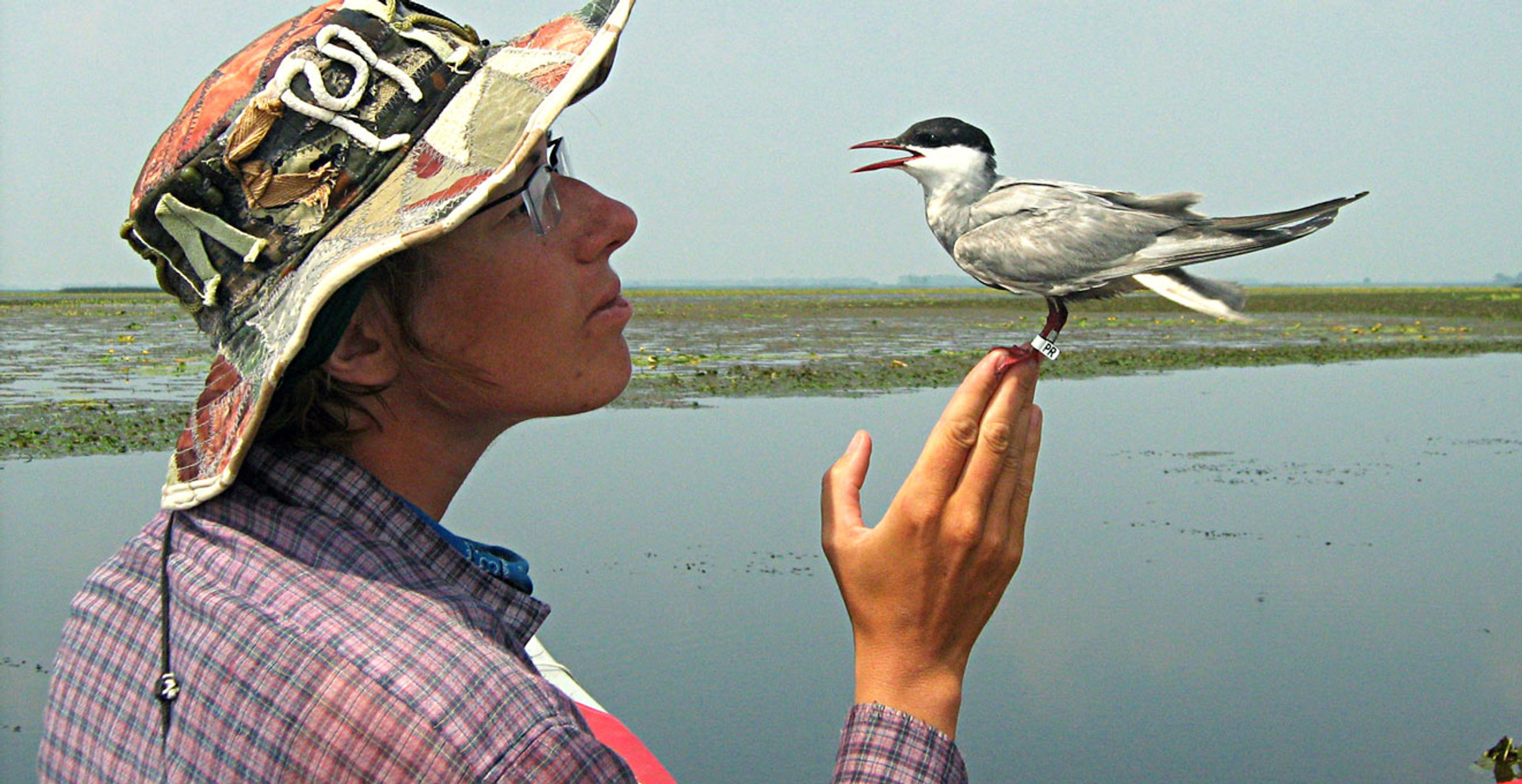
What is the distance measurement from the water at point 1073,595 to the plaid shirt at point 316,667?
4052 mm

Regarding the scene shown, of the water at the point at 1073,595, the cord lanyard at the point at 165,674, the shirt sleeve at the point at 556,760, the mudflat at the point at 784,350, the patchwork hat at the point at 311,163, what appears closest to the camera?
the shirt sleeve at the point at 556,760

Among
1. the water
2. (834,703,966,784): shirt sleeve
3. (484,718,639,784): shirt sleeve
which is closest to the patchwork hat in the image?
(484,718,639,784): shirt sleeve

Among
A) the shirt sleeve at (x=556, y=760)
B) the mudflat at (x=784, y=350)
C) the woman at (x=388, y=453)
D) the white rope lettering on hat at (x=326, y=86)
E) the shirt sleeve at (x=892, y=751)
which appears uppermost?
the white rope lettering on hat at (x=326, y=86)

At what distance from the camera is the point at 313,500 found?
4.75 feet

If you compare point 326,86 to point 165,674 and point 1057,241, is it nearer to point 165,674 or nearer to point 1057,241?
point 165,674

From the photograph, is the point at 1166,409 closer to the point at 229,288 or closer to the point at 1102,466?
the point at 1102,466

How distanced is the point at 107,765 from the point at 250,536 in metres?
0.29

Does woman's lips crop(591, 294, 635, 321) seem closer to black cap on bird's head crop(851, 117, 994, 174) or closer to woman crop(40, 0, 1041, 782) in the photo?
woman crop(40, 0, 1041, 782)

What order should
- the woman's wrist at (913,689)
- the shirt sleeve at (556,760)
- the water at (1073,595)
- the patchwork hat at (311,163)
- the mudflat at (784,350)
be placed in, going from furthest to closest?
1. the mudflat at (784,350)
2. the water at (1073,595)
3. the woman's wrist at (913,689)
4. the patchwork hat at (311,163)
5. the shirt sleeve at (556,760)

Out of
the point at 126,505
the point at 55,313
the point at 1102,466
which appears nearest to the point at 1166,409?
the point at 1102,466

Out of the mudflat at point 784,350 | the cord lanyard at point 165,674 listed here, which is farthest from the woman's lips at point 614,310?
the mudflat at point 784,350

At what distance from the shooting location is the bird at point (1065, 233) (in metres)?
1.90

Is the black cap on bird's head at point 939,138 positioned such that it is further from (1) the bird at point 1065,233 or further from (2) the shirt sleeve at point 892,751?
(2) the shirt sleeve at point 892,751

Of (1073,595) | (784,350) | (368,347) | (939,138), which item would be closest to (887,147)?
(939,138)
